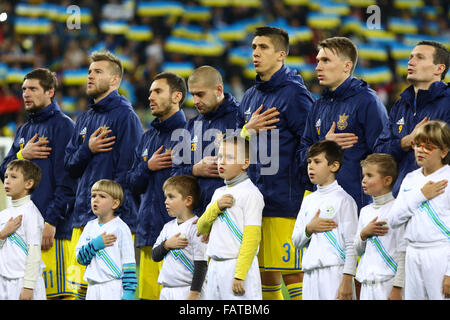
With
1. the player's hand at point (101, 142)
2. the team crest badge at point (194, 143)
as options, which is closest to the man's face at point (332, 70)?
the team crest badge at point (194, 143)

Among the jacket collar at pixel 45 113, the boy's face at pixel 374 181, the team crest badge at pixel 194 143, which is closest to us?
the boy's face at pixel 374 181

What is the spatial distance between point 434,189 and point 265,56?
184 cm

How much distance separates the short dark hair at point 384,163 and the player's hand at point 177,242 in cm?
136

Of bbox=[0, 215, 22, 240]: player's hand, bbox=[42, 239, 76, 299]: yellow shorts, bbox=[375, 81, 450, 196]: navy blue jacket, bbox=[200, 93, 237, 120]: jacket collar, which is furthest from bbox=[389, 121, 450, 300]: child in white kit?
bbox=[42, 239, 76, 299]: yellow shorts

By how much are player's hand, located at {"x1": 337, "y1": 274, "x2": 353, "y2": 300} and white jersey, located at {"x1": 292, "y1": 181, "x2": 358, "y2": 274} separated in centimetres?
4

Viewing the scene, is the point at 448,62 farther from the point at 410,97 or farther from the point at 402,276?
the point at 402,276

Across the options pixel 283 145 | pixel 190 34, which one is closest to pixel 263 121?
pixel 283 145

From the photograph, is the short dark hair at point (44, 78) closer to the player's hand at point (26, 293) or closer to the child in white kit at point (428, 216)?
the player's hand at point (26, 293)

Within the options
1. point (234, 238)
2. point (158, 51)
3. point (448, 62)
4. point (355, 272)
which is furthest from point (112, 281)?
point (158, 51)

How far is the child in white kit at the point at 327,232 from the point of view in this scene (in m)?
5.01

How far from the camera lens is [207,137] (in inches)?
237

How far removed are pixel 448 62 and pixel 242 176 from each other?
5.06 feet

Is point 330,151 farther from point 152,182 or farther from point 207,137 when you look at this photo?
point 152,182

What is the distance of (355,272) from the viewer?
16.3ft
